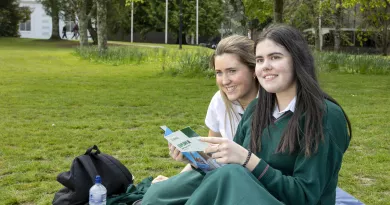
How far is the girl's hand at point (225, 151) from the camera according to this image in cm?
265

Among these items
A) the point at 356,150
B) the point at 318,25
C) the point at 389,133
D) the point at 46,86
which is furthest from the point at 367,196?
the point at 318,25

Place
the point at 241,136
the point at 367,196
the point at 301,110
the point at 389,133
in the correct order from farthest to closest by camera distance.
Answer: the point at 389,133, the point at 367,196, the point at 241,136, the point at 301,110

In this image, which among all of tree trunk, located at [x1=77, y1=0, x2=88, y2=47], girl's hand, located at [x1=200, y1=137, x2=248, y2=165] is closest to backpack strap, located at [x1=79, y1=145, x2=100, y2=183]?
girl's hand, located at [x1=200, y1=137, x2=248, y2=165]

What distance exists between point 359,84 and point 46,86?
331 inches

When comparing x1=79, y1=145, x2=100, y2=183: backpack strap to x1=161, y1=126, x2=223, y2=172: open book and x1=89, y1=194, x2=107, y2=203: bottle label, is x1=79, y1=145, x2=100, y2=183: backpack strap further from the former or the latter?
x1=161, y1=126, x2=223, y2=172: open book

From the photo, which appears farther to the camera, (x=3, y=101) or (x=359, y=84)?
(x=359, y=84)

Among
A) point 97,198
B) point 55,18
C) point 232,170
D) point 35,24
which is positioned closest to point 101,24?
point 97,198

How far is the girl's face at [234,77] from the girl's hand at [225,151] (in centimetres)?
101

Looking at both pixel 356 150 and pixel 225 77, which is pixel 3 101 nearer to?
pixel 356 150

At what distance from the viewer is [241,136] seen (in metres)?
3.21

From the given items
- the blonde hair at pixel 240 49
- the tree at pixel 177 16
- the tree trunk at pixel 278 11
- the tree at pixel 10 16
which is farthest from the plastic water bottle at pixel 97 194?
the tree at pixel 177 16

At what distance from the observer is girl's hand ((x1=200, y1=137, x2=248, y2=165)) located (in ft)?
8.70

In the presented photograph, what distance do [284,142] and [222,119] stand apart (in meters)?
1.11

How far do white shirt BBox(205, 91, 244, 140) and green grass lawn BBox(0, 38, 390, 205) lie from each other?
2.19 feet
